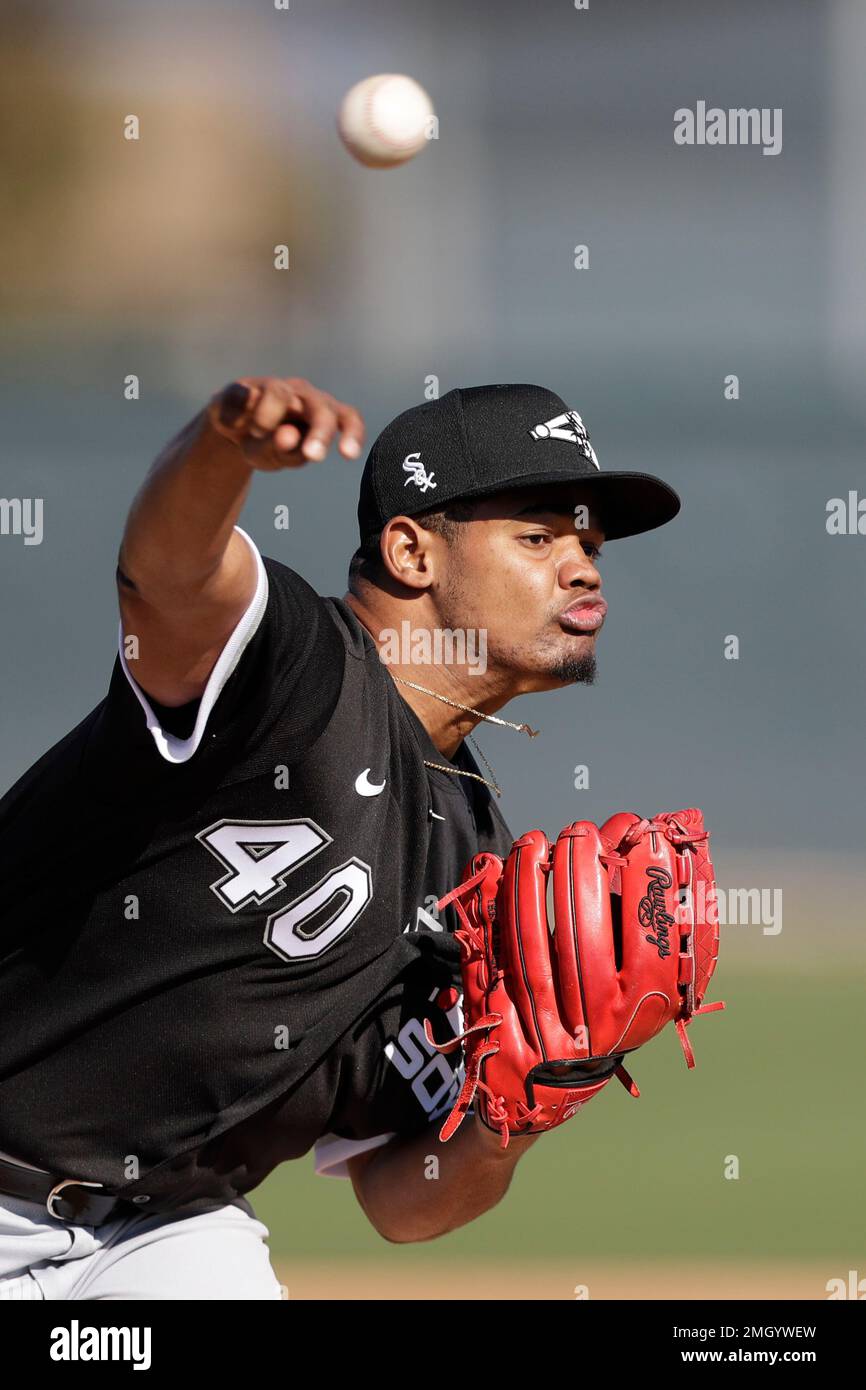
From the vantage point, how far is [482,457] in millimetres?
2150

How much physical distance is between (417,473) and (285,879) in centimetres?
69

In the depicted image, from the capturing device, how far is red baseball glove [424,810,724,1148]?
1.84m

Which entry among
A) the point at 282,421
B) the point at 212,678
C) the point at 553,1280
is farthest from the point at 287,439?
the point at 553,1280

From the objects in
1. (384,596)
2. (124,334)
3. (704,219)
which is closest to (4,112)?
(124,334)

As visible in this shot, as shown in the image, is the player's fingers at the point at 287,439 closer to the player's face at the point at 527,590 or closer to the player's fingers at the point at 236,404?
the player's fingers at the point at 236,404

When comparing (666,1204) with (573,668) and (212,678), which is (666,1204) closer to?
(573,668)

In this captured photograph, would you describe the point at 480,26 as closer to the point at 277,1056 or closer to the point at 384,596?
the point at 384,596

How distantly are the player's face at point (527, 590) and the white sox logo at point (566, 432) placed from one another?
0.25ft

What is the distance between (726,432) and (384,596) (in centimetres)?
588

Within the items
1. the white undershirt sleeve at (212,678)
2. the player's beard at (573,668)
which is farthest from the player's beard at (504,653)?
the white undershirt sleeve at (212,678)

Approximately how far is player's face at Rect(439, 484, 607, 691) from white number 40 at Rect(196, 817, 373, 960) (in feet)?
1.46

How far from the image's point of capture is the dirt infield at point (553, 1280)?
3889 mm

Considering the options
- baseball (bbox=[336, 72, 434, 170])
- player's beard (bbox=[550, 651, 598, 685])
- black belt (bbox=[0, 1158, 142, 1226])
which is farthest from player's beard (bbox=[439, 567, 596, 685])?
baseball (bbox=[336, 72, 434, 170])
